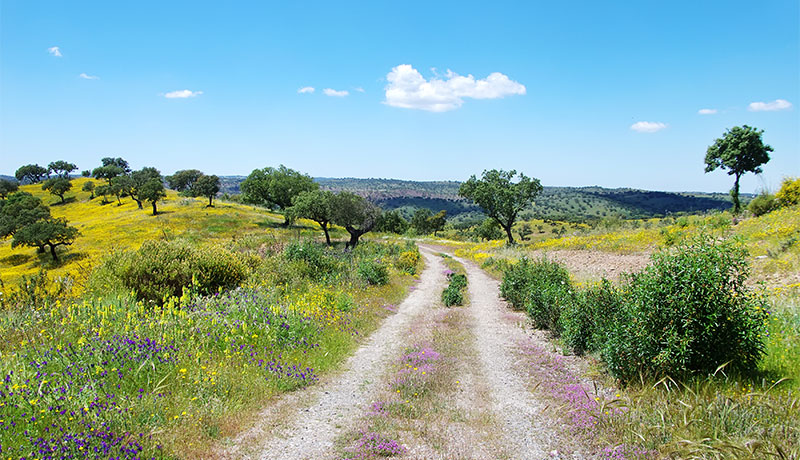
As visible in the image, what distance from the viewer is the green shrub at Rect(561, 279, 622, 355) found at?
784 centimetres

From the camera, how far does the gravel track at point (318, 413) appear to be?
14.9 feet

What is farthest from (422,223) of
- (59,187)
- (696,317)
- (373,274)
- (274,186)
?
(696,317)

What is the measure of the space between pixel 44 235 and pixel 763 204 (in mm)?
62882

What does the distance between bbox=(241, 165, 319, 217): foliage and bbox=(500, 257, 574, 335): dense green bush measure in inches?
1751

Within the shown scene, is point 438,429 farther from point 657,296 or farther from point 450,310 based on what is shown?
point 450,310

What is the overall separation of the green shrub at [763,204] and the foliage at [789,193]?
0.30 meters

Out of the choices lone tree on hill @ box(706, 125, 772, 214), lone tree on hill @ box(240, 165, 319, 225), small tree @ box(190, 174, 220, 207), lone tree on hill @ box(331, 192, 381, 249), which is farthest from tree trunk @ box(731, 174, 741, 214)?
small tree @ box(190, 174, 220, 207)

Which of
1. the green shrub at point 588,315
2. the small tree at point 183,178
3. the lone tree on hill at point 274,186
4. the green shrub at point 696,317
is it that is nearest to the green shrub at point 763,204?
the green shrub at point 588,315

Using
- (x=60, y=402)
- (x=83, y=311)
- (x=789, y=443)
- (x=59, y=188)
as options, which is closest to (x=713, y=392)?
(x=789, y=443)

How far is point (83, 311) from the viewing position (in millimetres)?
7352

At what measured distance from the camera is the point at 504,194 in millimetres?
40062

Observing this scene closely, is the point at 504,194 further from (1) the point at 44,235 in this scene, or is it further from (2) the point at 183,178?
(2) the point at 183,178

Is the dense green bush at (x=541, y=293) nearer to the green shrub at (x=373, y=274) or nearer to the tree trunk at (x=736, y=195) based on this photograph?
the green shrub at (x=373, y=274)

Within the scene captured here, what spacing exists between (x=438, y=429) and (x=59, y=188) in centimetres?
11030
